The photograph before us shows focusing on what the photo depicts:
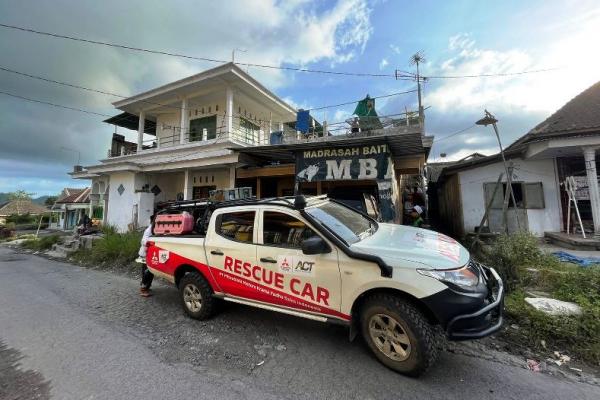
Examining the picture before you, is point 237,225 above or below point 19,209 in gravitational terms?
below

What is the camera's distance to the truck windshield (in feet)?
10.3

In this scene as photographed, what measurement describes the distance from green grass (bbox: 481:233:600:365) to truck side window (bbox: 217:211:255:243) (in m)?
3.57

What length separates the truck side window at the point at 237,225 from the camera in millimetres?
3586

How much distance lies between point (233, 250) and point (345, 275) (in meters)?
1.62

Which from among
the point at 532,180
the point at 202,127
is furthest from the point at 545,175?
the point at 202,127

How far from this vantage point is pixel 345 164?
8164 millimetres

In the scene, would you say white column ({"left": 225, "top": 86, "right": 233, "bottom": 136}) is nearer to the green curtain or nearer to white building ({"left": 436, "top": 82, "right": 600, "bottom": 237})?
the green curtain

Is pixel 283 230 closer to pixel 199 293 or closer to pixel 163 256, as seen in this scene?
pixel 199 293

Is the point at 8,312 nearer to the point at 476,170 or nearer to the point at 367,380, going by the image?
the point at 367,380

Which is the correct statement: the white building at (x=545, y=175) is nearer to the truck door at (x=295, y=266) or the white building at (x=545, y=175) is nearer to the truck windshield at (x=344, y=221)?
the truck windshield at (x=344, y=221)

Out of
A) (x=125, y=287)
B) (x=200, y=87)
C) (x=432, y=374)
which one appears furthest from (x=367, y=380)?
(x=200, y=87)

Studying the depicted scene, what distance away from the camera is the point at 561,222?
873cm

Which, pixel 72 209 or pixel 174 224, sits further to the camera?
pixel 72 209

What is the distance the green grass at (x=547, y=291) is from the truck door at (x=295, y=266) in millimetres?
2455
